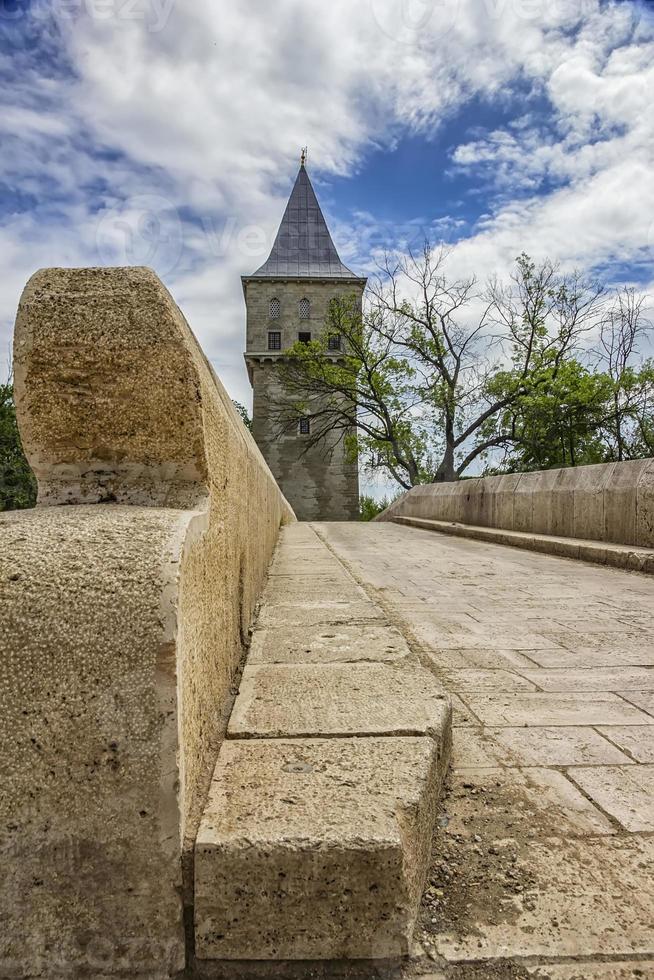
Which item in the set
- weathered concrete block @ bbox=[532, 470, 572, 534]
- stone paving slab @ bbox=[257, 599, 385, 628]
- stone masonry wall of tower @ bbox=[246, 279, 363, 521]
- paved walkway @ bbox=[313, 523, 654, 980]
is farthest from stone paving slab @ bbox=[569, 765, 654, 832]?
stone masonry wall of tower @ bbox=[246, 279, 363, 521]

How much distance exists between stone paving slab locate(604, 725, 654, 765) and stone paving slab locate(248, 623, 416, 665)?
62cm

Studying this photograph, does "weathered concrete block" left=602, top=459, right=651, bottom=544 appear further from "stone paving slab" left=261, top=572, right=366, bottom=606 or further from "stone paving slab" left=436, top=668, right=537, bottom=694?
"stone paving slab" left=436, top=668, right=537, bottom=694

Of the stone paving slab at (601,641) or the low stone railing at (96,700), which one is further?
the stone paving slab at (601,641)

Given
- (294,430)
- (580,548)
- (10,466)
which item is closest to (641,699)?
(580,548)

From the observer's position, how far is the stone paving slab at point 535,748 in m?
1.66

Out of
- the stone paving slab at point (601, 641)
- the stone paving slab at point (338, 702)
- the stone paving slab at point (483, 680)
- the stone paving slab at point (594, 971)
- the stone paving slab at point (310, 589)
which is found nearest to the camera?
the stone paving slab at point (594, 971)

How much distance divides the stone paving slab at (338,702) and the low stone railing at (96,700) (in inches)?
7.4

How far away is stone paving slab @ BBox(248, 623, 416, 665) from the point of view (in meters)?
2.05

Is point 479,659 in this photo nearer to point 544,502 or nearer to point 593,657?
point 593,657

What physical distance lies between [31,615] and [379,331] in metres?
25.1

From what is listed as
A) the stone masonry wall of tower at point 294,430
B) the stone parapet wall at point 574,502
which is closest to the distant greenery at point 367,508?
the stone masonry wall of tower at point 294,430

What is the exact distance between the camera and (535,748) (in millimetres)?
1752

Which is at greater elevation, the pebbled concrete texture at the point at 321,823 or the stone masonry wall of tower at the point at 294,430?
the stone masonry wall of tower at the point at 294,430

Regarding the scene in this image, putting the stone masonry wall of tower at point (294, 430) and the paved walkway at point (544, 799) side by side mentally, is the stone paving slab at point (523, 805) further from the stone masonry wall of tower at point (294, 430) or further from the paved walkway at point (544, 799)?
the stone masonry wall of tower at point (294, 430)
